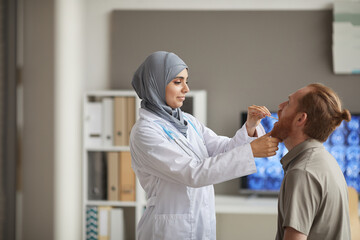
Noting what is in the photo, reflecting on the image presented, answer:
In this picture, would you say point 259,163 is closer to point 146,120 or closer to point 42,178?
point 42,178

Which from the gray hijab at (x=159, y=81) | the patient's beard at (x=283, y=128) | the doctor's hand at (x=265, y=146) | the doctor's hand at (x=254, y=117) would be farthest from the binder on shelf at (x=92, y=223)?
the patient's beard at (x=283, y=128)

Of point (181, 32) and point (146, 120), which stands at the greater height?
point (181, 32)

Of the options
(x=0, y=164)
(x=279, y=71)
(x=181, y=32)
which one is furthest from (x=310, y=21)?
(x=0, y=164)

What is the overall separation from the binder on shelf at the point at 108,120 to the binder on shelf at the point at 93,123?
0.04m

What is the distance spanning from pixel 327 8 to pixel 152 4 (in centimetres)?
142

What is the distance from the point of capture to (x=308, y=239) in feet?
4.21

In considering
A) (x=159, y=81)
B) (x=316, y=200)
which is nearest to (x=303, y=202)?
Answer: (x=316, y=200)

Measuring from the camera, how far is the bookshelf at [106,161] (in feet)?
11.3

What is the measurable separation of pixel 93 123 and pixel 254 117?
73.5 inches

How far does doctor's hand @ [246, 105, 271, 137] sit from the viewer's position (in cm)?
184

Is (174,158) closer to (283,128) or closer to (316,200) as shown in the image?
(283,128)

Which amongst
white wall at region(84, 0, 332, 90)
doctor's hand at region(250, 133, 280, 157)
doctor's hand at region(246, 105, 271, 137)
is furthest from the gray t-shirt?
white wall at region(84, 0, 332, 90)

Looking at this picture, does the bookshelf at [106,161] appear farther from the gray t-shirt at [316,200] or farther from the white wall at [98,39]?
the gray t-shirt at [316,200]

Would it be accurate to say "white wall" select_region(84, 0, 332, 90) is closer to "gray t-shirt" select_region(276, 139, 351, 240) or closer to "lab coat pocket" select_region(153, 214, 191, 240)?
"lab coat pocket" select_region(153, 214, 191, 240)
